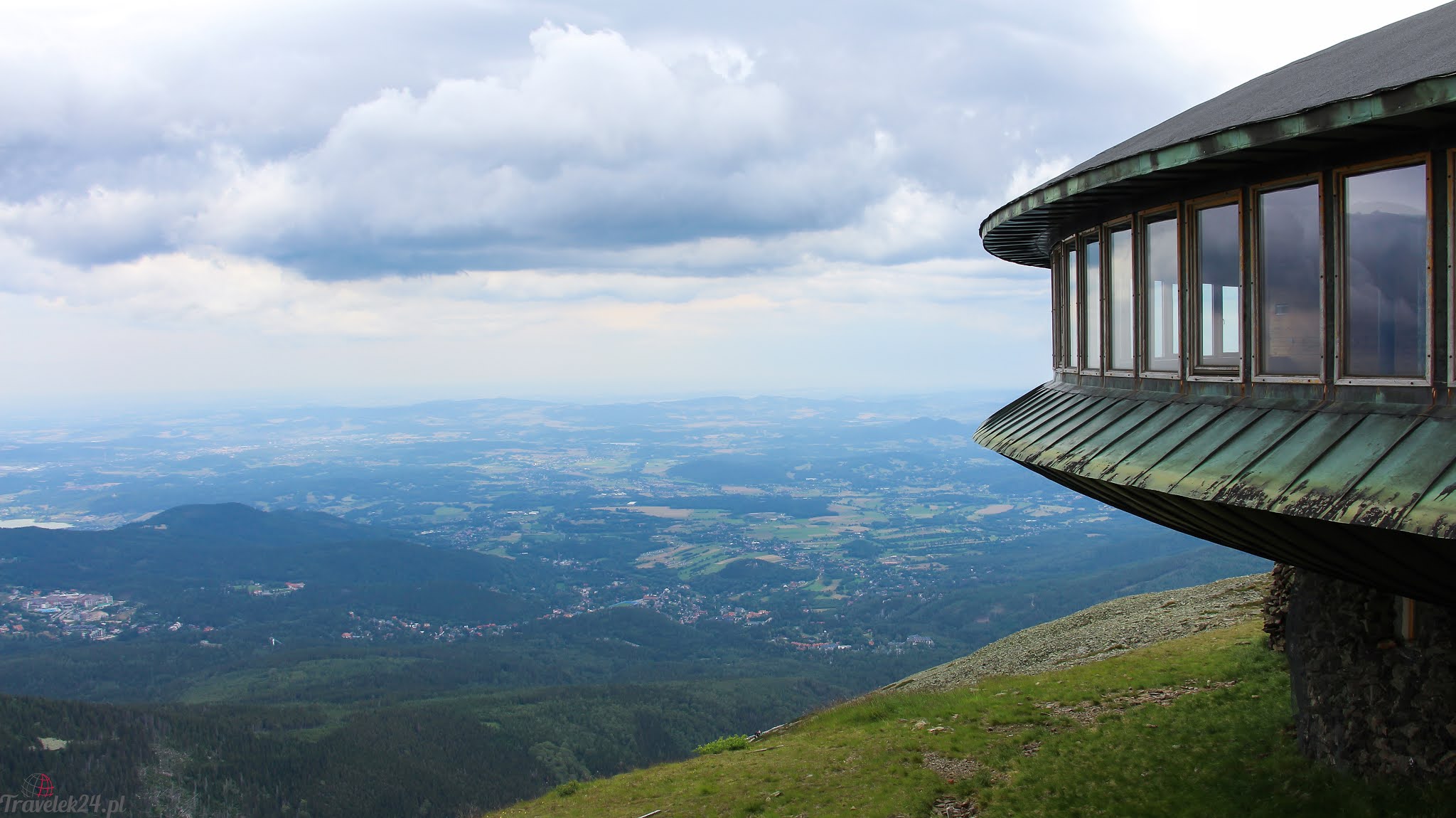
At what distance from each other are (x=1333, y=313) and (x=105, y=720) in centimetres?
14809

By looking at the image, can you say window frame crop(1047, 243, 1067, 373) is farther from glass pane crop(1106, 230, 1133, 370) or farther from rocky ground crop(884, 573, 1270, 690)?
rocky ground crop(884, 573, 1270, 690)

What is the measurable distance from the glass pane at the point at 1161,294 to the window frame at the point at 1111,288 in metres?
0.12

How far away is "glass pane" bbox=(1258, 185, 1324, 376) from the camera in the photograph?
805 cm

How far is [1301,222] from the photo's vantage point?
8.13m

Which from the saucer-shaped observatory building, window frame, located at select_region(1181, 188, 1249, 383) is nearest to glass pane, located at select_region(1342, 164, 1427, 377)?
the saucer-shaped observatory building

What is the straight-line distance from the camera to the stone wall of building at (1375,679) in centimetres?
1197

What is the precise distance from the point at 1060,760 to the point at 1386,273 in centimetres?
1298

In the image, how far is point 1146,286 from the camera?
10508 mm

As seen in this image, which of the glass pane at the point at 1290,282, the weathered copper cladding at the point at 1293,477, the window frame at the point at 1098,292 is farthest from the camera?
the window frame at the point at 1098,292

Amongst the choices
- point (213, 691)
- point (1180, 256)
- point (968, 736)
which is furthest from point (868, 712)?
point (213, 691)

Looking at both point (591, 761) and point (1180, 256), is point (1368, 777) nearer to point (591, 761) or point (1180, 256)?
point (1180, 256)

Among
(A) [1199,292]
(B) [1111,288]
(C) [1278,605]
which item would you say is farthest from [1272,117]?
(C) [1278,605]

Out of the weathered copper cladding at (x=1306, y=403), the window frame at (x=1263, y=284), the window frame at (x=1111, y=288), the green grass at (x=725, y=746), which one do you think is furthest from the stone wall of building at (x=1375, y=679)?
the green grass at (x=725, y=746)

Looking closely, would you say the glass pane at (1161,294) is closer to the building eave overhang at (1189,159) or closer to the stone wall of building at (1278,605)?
the building eave overhang at (1189,159)
